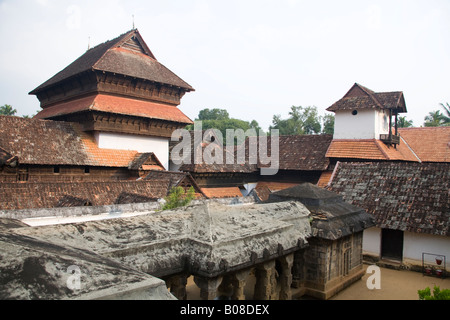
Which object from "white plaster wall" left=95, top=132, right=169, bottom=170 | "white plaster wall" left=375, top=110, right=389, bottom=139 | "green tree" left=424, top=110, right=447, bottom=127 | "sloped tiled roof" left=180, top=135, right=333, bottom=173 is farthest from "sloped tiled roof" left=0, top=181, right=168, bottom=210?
"green tree" left=424, top=110, right=447, bottom=127

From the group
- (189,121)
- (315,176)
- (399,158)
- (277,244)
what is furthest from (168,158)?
(277,244)

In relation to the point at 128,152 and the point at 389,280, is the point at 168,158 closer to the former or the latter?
the point at 128,152

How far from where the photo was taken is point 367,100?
813 inches

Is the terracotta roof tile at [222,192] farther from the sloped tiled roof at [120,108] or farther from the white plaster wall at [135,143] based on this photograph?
the sloped tiled roof at [120,108]

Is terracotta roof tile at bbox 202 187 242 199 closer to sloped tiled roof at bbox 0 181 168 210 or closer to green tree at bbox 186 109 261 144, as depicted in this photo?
sloped tiled roof at bbox 0 181 168 210

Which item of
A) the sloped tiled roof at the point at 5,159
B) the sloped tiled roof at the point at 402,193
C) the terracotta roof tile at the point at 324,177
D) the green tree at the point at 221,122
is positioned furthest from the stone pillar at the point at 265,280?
the green tree at the point at 221,122

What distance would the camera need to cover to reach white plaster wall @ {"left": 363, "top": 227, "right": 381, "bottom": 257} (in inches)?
502

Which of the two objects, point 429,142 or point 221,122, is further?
point 221,122

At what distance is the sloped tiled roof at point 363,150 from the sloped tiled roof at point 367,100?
1.99m

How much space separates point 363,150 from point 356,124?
5.94 feet

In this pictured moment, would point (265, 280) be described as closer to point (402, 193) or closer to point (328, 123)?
point (402, 193)

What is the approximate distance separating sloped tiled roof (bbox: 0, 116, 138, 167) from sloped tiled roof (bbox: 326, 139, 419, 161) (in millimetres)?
11806

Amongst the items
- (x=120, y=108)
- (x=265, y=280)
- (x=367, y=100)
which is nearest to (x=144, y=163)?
(x=120, y=108)
